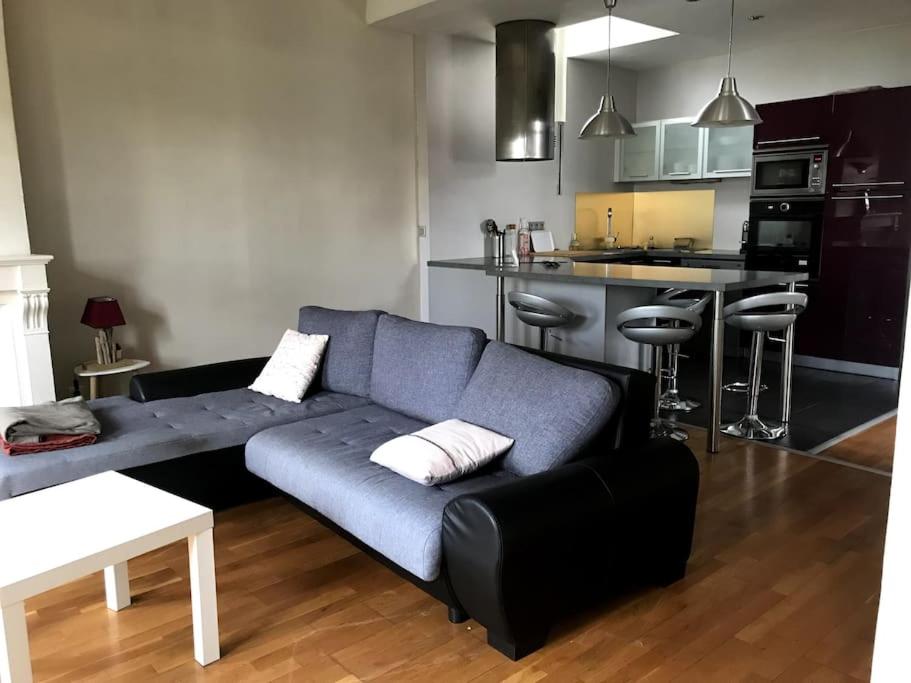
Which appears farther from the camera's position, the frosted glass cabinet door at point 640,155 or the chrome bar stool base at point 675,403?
the frosted glass cabinet door at point 640,155

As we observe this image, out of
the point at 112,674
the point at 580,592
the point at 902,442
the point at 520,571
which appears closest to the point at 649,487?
the point at 580,592

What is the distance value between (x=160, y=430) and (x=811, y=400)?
4140 mm

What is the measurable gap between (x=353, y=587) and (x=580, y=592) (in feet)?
2.73

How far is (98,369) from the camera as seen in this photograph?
13.4 ft

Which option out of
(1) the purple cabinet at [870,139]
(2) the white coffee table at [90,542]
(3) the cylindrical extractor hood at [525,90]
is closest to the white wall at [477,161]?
(3) the cylindrical extractor hood at [525,90]

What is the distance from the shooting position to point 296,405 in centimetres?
348

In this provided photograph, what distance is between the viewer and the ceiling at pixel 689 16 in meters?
4.88

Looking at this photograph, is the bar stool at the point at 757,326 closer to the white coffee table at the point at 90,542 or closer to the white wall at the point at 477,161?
the white wall at the point at 477,161

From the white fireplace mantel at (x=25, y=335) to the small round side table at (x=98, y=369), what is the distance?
0.20 meters

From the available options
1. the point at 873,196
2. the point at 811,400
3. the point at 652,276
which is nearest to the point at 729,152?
the point at 873,196

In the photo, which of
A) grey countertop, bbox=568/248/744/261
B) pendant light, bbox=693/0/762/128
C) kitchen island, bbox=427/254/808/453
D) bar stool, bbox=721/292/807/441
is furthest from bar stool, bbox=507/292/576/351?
grey countertop, bbox=568/248/744/261

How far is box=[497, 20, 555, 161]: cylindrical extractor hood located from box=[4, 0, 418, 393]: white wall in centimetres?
72

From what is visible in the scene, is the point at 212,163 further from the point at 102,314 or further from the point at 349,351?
the point at 349,351

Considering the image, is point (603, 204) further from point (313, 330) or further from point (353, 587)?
point (353, 587)
